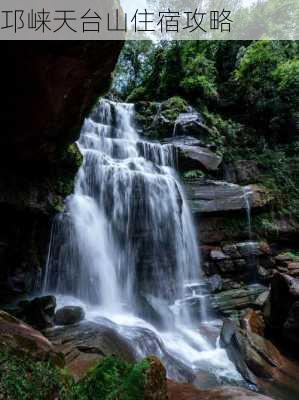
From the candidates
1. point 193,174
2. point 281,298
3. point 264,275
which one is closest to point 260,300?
point 264,275

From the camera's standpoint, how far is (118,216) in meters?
11.0

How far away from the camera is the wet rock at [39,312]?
6418 millimetres

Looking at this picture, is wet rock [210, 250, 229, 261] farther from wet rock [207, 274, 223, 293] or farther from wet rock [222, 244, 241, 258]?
wet rock [207, 274, 223, 293]

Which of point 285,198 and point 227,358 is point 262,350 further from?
point 285,198

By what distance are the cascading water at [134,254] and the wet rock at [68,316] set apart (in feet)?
1.49

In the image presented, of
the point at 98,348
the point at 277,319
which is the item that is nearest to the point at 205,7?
the point at 277,319

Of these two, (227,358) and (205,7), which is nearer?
(227,358)

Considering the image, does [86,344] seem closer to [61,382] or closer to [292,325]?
[61,382]

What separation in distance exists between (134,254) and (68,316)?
13.6 ft

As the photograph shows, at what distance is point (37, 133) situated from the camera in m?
6.63

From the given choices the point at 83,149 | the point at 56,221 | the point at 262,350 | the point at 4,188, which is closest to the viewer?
the point at 262,350

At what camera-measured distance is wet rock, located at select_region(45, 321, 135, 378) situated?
15.9 ft

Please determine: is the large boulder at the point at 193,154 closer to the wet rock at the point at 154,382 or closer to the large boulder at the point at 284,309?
the large boulder at the point at 284,309

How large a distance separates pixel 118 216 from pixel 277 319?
18.7 feet
